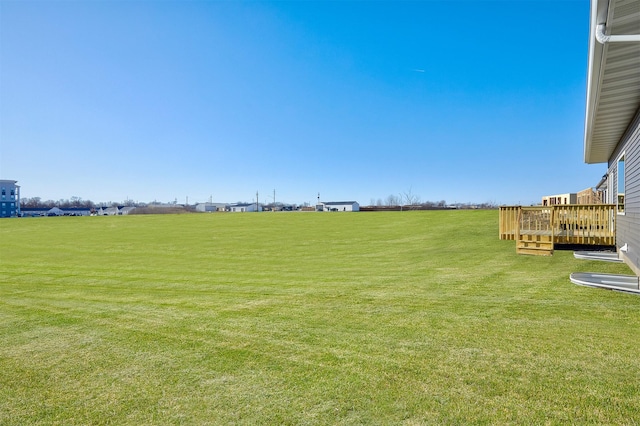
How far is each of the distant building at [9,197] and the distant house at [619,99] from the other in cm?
9018

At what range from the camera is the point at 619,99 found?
7.23m

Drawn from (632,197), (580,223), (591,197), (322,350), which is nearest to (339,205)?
(591,197)

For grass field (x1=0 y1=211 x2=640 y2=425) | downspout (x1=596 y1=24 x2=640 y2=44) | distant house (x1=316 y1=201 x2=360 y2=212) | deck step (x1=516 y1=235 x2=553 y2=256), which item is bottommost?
grass field (x1=0 y1=211 x2=640 y2=425)

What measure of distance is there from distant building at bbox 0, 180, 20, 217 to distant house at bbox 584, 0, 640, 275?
90179 mm

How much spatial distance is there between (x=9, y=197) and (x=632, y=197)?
91886 millimetres

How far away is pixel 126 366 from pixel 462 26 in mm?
19035

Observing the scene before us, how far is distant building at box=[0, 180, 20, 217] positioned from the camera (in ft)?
219

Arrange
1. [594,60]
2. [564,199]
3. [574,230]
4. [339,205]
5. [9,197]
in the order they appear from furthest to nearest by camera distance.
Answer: [339,205] → [9,197] → [564,199] → [574,230] → [594,60]

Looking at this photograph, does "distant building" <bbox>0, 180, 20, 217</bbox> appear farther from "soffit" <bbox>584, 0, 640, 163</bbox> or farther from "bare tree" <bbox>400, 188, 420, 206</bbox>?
"soffit" <bbox>584, 0, 640, 163</bbox>

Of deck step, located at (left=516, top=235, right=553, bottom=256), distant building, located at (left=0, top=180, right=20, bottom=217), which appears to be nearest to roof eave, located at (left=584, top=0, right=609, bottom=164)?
deck step, located at (left=516, top=235, right=553, bottom=256)

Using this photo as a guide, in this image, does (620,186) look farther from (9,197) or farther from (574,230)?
(9,197)

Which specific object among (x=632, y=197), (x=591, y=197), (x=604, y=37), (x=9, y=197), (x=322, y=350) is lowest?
(x=322, y=350)

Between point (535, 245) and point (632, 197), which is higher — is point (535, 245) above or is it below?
below

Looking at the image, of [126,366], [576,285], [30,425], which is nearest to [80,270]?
[126,366]
